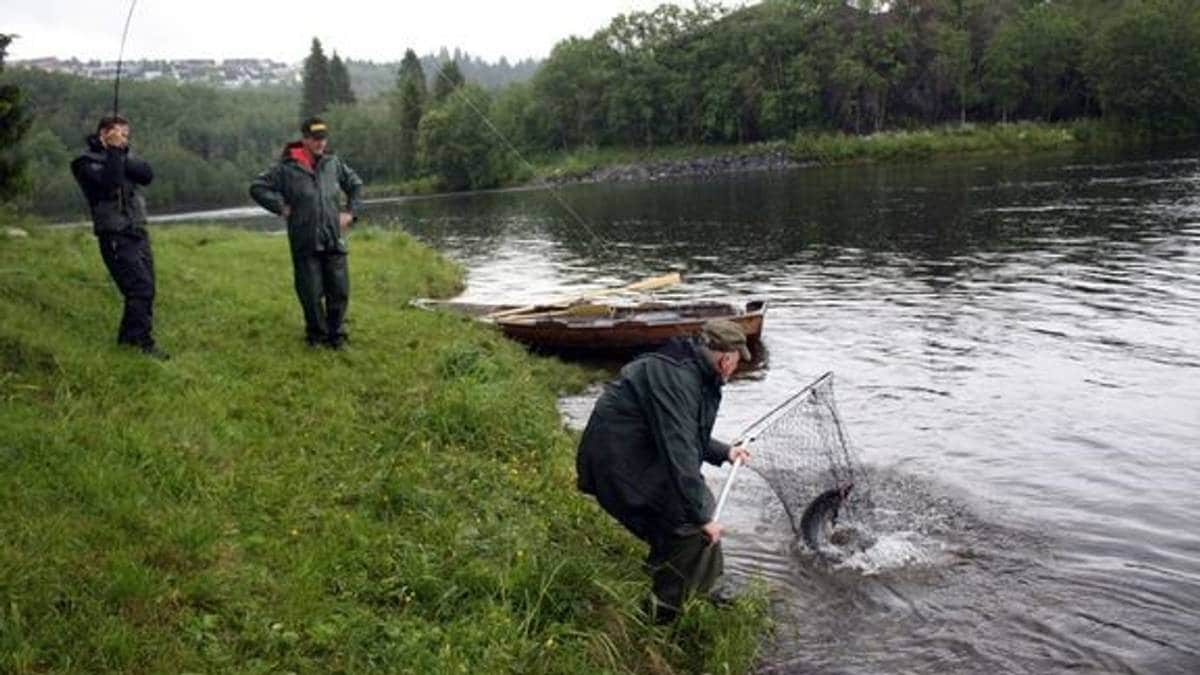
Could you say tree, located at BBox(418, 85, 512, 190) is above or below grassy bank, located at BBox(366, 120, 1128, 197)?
above

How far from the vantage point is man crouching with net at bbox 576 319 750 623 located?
21.0ft

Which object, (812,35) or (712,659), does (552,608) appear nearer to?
(712,659)

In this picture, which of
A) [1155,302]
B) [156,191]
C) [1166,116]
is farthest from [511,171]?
[1155,302]

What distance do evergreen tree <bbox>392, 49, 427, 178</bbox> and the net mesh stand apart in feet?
391

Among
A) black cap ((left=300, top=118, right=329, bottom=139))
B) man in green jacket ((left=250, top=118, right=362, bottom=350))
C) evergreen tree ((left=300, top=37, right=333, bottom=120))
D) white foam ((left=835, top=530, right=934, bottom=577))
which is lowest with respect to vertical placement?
white foam ((left=835, top=530, right=934, bottom=577))

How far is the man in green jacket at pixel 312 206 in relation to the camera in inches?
458

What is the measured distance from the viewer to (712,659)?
276 inches

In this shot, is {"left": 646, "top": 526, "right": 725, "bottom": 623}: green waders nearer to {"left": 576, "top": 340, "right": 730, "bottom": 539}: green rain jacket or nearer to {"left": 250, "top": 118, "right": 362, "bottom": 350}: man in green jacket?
{"left": 576, "top": 340, "right": 730, "bottom": 539}: green rain jacket

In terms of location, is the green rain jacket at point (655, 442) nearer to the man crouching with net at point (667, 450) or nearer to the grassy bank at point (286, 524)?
the man crouching with net at point (667, 450)

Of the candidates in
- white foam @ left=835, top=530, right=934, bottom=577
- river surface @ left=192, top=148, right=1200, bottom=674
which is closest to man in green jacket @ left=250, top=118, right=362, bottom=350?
river surface @ left=192, top=148, right=1200, bottom=674

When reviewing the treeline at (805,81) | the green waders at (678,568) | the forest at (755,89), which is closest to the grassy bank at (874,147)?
the forest at (755,89)

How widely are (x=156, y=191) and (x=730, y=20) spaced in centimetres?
8072

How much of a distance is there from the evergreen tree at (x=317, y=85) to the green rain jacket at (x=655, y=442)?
15638 centimetres

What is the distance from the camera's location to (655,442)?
21.7 ft
